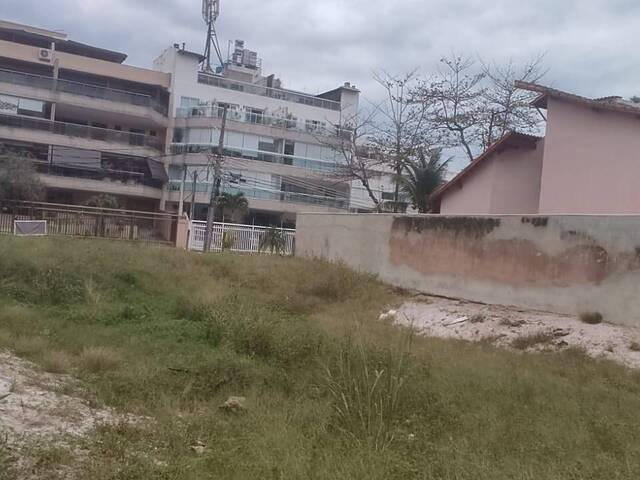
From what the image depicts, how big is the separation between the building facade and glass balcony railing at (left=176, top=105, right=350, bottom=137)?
7.53 ft

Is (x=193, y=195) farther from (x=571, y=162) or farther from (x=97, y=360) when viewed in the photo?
(x=97, y=360)

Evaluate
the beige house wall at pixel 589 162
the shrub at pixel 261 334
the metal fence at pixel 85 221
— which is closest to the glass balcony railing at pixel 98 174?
the metal fence at pixel 85 221

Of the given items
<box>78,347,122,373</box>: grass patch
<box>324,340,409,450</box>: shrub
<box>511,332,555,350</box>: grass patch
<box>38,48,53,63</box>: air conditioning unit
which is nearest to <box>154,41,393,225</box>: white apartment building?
<box>38,48,53,63</box>: air conditioning unit

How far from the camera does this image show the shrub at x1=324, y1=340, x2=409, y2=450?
5719 millimetres

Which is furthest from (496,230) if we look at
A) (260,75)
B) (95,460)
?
(260,75)

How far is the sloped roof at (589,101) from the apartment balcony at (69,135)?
111ft

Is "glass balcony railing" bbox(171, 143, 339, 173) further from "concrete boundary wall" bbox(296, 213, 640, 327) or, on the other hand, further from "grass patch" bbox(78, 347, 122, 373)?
"grass patch" bbox(78, 347, 122, 373)

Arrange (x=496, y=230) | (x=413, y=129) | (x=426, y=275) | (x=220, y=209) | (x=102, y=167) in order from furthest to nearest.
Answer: (x=102, y=167) → (x=220, y=209) → (x=413, y=129) → (x=426, y=275) → (x=496, y=230)

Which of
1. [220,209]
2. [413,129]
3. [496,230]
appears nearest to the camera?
[496,230]

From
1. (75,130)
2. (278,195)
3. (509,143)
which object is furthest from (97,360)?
(278,195)

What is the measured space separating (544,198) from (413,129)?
42.7ft

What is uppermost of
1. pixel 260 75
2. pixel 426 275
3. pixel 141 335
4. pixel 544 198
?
pixel 260 75

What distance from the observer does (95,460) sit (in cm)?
497

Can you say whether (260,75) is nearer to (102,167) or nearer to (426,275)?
(102,167)
